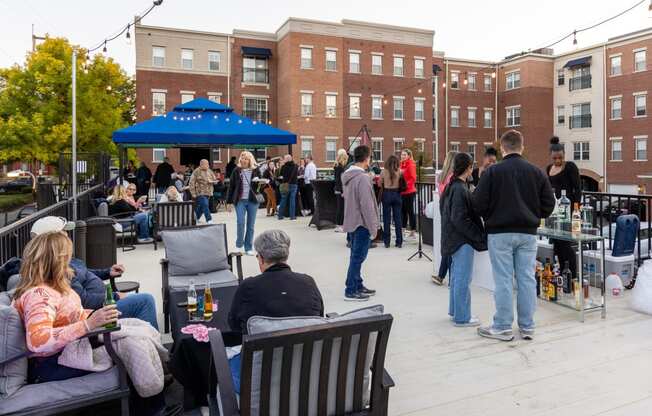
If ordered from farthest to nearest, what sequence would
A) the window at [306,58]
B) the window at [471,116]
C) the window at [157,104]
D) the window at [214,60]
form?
the window at [471,116] < the window at [306,58] < the window at [214,60] < the window at [157,104]

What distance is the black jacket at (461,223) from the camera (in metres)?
5.19

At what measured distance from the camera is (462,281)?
17.4ft

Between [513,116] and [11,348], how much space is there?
155 feet

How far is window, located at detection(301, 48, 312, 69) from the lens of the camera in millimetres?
37312

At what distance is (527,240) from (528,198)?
395 mm

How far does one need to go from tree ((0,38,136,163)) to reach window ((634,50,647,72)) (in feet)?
118

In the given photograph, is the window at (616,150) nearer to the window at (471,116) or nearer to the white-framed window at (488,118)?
the white-framed window at (488,118)

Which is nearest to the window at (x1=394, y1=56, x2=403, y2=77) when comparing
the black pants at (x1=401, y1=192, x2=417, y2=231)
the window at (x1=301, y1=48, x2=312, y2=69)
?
the window at (x1=301, y1=48, x2=312, y2=69)

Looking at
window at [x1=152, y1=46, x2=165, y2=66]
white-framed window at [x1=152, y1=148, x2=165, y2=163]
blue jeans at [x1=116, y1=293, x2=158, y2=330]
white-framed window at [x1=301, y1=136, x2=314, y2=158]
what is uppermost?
window at [x1=152, y1=46, x2=165, y2=66]

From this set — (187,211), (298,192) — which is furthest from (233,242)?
(298,192)

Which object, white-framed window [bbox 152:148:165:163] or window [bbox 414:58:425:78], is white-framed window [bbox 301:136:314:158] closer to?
white-framed window [bbox 152:148:165:163]

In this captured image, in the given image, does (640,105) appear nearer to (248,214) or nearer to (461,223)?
(248,214)

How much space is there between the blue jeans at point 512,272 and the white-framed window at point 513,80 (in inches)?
1720

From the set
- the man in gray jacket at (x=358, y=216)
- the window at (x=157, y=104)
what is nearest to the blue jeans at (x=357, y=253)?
the man in gray jacket at (x=358, y=216)
